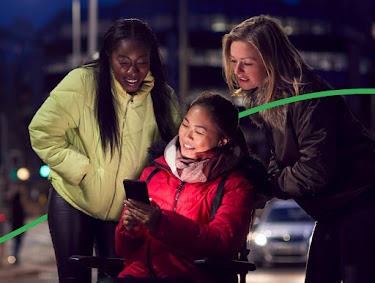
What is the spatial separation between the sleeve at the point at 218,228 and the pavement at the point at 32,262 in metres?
16.3

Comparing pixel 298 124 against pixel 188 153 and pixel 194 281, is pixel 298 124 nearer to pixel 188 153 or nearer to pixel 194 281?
pixel 188 153

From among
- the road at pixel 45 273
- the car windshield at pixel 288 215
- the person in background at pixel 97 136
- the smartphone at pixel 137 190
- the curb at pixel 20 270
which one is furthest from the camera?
the car windshield at pixel 288 215

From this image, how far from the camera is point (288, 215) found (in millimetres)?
23125

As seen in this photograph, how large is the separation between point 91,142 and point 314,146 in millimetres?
971

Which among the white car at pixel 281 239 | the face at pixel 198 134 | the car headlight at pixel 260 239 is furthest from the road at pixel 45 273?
the face at pixel 198 134

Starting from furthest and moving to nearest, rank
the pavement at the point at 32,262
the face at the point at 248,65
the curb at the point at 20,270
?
1. the pavement at the point at 32,262
2. the curb at the point at 20,270
3. the face at the point at 248,65

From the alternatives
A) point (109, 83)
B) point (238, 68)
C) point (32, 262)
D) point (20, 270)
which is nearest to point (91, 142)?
point (109, 83)

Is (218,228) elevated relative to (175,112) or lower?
lower

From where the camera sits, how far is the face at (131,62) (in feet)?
14.9

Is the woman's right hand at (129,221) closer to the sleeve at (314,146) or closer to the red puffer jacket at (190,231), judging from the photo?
the red puffer jacket at (190,231)

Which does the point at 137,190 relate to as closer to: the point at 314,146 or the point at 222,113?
the point at 222,113

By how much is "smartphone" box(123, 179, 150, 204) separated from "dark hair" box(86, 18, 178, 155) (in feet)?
2.17

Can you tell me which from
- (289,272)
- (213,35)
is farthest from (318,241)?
(213,35)

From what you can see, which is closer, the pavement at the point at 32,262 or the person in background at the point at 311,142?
the person in background at the point at 311,142
